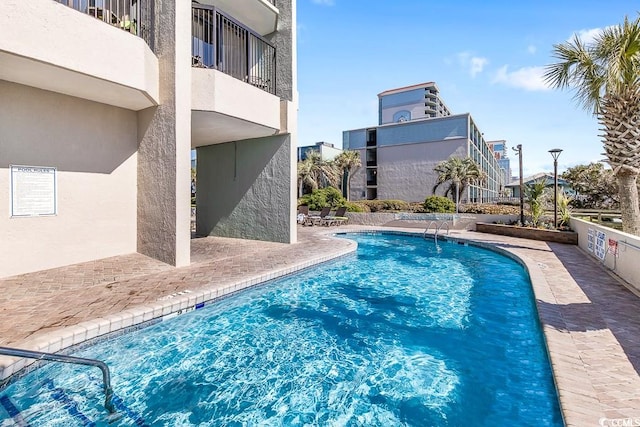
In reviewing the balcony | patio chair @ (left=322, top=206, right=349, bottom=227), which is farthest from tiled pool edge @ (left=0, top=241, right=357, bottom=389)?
patio chair @ (left=322, top=206, right=349, bottom=227)

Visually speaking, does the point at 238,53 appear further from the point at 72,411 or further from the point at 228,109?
the point at 72,411

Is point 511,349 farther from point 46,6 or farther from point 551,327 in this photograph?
point 46,6

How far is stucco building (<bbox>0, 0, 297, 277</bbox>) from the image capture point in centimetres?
614

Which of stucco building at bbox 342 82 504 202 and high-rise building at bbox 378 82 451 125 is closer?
stucco building at bbox 342 82 504 202

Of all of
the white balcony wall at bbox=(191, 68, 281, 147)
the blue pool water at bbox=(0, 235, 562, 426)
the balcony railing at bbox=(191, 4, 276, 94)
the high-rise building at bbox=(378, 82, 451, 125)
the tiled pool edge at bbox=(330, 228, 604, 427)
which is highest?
the high-rise building at bbox=(378, 82, 451, 125)

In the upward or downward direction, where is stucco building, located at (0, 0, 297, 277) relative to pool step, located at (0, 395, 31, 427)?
upward

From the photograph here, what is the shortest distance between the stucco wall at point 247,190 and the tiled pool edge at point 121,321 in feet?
15.0

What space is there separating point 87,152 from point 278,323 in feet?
21.2

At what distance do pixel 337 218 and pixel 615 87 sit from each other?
46.3ft

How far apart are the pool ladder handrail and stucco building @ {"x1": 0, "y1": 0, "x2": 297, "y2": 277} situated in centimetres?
463

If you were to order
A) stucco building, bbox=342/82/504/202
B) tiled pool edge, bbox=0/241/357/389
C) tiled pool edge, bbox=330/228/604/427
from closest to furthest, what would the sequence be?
tiled pool edge, bbox=330/228/604/427, tiled pool edge, bbox=0/241/357/389, stucco building, bbox=342/82/504/202

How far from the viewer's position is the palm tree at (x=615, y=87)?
9.13 m

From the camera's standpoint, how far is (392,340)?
17.2ft

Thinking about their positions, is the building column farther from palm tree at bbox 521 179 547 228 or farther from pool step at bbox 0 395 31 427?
palm tree at bbox 521 179 547 228
